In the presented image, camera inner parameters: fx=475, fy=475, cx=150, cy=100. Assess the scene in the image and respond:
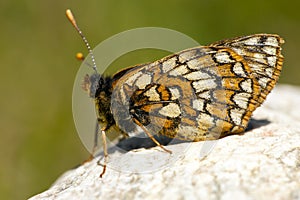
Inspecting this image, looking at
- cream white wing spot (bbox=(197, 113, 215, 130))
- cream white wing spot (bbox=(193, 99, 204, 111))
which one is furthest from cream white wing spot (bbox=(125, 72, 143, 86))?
cream white wing spot (bbox=(197, 113, 215, 130))

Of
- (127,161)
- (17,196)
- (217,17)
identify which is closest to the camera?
(127,161)

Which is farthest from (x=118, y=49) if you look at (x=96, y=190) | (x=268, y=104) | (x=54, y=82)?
(x=96, y=190)

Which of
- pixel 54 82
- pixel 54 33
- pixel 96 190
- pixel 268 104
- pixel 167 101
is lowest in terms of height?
pixel 268 104

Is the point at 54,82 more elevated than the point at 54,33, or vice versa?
the point at 54,33

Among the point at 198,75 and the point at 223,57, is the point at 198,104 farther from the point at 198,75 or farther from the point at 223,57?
the point at 223,57

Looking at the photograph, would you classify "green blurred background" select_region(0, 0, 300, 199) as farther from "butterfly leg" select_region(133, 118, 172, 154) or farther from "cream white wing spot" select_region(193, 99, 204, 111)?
"cream white wing spot" select_region(193, 99, 204, 111)

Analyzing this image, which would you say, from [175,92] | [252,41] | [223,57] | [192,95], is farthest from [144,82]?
[252,41]

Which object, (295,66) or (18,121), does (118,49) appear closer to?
(18,121)

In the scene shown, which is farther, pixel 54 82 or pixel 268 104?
pixel 54 82
